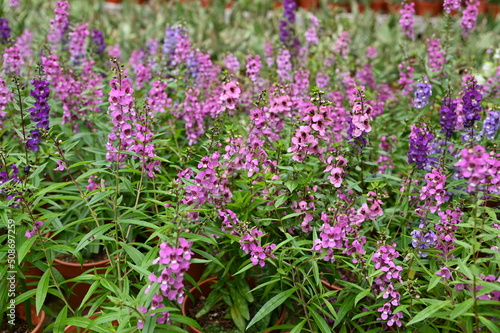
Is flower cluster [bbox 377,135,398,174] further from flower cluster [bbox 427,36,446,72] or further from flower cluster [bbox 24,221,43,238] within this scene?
flower cluster [bbox 24,221,43,238]

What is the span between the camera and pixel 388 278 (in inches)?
98.0

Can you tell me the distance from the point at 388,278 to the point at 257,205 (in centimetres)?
88

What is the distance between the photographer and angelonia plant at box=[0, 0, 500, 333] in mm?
2502

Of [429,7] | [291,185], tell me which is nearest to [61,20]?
[291,185]

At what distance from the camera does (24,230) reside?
2.88 m

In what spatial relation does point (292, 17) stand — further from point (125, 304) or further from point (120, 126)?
point (125, 304)

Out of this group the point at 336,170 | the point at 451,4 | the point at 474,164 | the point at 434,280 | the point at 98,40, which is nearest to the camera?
the point at 474,164

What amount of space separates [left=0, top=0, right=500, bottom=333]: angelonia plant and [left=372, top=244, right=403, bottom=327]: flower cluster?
0.01 m

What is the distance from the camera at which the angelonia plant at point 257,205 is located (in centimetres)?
250

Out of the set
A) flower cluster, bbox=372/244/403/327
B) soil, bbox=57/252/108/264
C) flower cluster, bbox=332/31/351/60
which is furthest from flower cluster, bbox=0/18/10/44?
flower cluster, bbox=372/244/403/327

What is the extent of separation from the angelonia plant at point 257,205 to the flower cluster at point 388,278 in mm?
10

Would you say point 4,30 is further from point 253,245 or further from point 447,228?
point 447,228

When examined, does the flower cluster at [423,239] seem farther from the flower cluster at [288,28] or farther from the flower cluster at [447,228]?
the flower cluster at [288,28]

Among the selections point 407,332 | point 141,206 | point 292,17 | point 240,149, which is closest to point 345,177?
point 240,149
